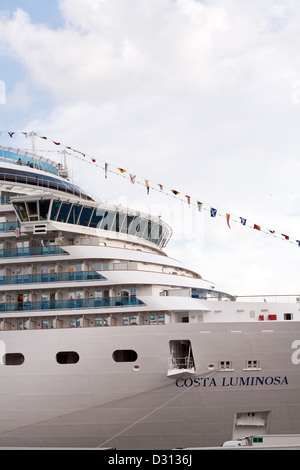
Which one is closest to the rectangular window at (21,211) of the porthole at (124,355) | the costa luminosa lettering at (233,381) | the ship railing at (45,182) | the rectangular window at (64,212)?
the rectangular window at (64,212)

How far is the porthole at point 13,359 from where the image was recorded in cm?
2327

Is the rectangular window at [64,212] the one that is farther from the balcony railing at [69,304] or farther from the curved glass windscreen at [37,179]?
the curved glass windscreen at [37,179]

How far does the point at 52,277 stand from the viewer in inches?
973

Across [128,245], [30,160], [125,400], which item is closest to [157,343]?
[125,400]

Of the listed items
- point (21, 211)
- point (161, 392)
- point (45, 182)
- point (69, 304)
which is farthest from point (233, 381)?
point (45, 182)

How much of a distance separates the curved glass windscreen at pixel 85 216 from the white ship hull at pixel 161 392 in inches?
205

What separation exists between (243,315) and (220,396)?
304 centimetres

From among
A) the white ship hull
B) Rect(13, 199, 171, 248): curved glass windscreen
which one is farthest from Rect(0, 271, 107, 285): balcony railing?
the white ship hull

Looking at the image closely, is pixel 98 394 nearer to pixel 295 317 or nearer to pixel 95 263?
pixel 95 263

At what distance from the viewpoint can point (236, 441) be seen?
20891 millimetres

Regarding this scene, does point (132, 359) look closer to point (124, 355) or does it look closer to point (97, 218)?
point (124, 355)

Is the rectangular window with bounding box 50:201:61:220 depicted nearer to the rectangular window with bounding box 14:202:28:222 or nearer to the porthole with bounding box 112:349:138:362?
the rectangular window with bounding box 14:202:28:222

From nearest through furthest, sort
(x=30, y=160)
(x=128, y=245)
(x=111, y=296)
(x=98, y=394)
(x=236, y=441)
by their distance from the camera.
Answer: (x=236, y=441), (x=98, y=394), (x=111, y=296), (x=128, y=245), (x=30, y=160)

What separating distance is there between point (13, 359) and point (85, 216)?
6.36 meters
